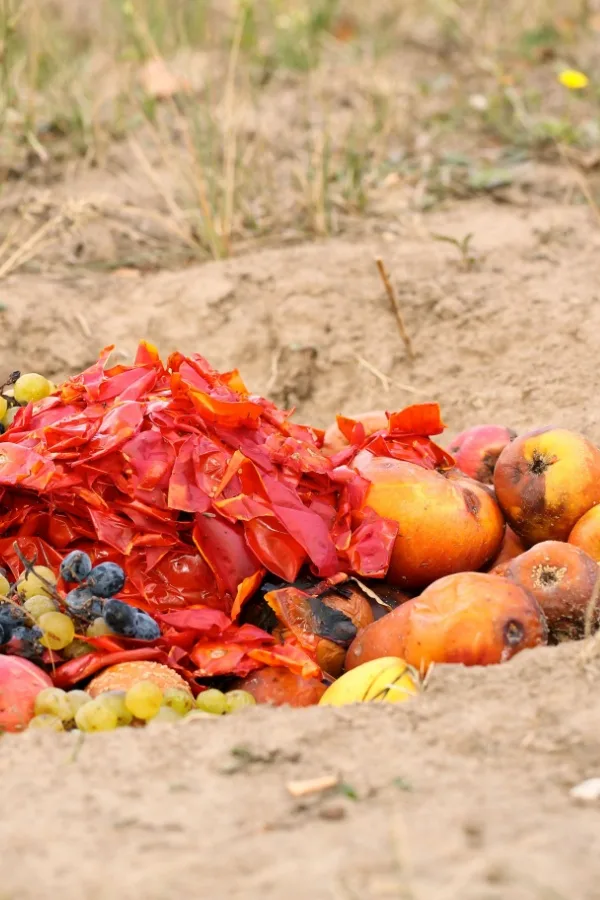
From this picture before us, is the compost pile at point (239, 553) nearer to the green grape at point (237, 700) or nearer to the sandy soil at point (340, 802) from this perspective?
the green grape at point (237, 700)

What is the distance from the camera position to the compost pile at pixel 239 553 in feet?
8.13

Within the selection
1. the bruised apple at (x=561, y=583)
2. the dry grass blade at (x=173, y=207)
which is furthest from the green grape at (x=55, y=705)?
the dry grass blade at (x=173, y=207)

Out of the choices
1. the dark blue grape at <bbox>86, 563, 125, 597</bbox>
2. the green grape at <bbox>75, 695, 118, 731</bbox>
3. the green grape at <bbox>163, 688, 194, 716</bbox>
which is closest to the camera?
the green grape at <bbox>75, 695, 118, 731</bbox>

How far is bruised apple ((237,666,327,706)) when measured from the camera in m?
2.58

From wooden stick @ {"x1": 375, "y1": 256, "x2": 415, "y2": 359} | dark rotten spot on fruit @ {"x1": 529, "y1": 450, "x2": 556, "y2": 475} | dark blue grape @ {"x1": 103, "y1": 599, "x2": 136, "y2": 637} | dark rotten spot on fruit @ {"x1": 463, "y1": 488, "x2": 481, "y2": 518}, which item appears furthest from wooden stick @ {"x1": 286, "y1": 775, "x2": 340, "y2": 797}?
wooden stick @ {"x1": 375, "y1": 256, "x2": 415, "y2": 359}

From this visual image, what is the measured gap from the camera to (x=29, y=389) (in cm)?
309

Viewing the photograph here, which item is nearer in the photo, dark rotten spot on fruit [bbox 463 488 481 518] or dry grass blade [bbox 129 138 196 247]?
dark rotten spot on fruit [bbox 463 488 481 518]

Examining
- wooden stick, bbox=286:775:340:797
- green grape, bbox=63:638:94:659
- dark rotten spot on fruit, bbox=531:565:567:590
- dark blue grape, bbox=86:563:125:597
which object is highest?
wooden stick, bbox=286:775:340:797

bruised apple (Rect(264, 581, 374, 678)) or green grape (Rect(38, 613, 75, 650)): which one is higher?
green grape (Rect(38, 613, 75, 650))

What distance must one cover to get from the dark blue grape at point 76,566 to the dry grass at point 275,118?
2.42 meters

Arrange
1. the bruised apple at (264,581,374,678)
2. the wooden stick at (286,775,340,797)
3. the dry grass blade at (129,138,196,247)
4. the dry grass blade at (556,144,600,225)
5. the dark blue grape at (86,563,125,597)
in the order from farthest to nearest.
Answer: the dry grass blade at (556,144,600,225)
the dry grass blade at (129,138,196,247)
the bruised apple at (264,581,374,678)
the dark blue grape at (86,563,125,597)
the wooden stick at (286,775,340,797)

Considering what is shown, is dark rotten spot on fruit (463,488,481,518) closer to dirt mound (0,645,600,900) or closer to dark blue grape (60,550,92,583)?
dirt mound (0,645,600,900)

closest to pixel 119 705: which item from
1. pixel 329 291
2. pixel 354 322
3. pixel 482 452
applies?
pixel 482 452

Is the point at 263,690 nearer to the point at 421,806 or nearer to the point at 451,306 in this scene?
the point at 421,806
